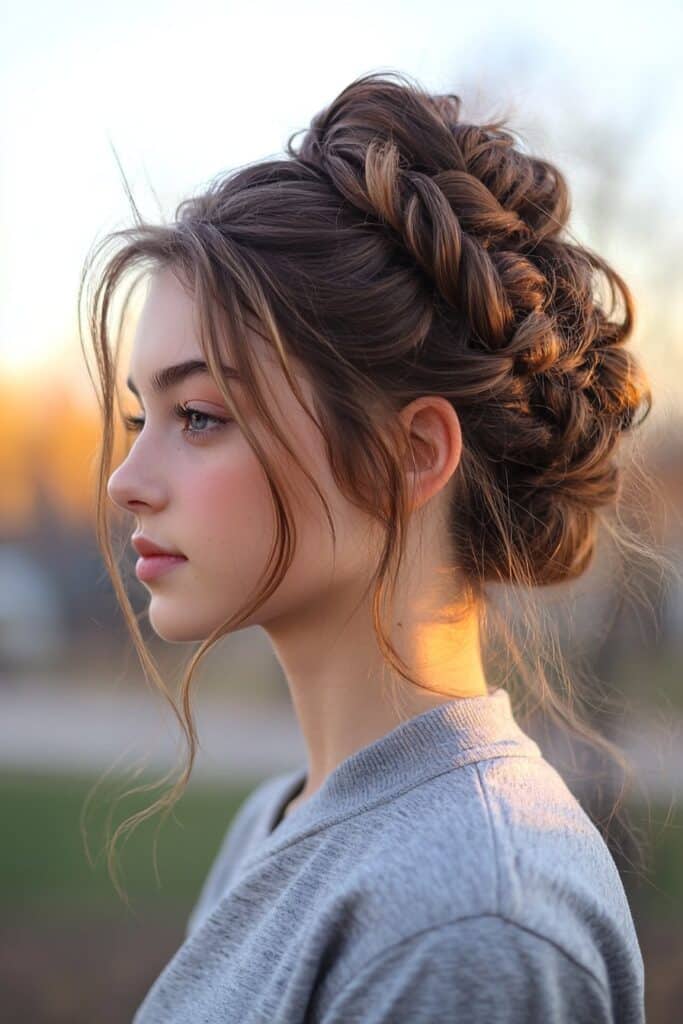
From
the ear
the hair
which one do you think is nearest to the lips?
the hair

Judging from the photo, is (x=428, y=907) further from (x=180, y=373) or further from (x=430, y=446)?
(x=180, y=373)

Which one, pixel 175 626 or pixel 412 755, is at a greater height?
pixel 175 626

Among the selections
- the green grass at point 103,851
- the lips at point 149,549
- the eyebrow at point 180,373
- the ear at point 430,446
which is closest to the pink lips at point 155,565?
the lips at point 149,549

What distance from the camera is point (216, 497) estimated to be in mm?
1508

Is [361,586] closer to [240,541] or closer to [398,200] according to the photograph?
[240,541]

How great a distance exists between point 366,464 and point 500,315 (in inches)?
12.1

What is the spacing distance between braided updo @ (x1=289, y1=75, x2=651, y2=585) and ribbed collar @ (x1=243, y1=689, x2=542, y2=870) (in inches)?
10.4

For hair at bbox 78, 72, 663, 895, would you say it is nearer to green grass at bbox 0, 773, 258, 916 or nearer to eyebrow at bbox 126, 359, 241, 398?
eyebrow at bbox 126, 359, 241, 398

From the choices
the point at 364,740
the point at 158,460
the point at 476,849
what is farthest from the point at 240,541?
the point at 476,849

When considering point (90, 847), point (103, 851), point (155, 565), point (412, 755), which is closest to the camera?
point (412, 755)

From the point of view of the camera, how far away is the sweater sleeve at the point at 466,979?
3.77 feet

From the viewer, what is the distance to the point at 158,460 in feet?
5.10

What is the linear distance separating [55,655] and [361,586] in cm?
1173

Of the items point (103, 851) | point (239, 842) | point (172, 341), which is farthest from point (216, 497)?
point (103, 851)
